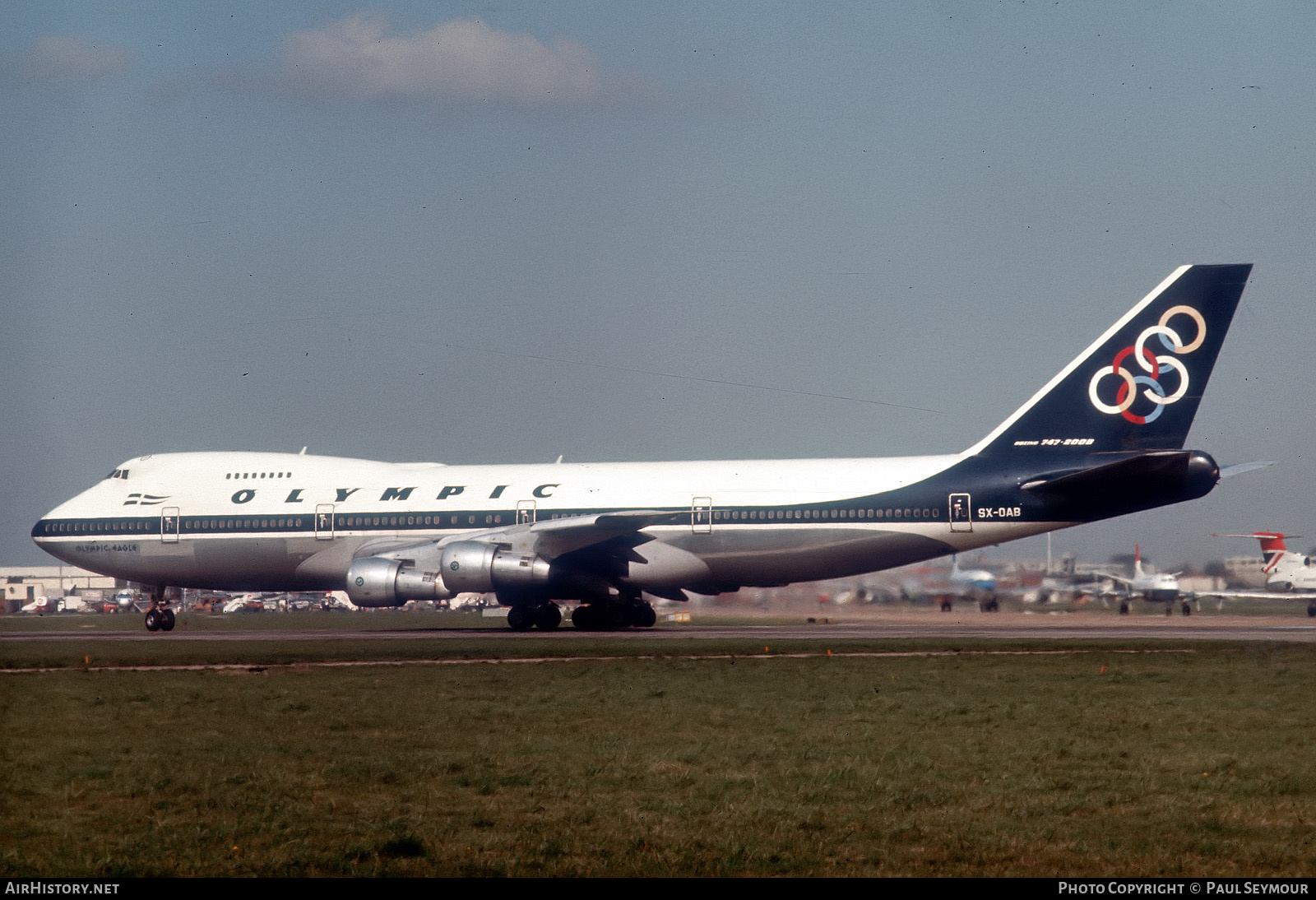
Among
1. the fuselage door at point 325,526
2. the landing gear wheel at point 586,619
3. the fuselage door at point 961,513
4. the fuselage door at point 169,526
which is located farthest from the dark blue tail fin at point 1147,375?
the fuselage door at point 169,526

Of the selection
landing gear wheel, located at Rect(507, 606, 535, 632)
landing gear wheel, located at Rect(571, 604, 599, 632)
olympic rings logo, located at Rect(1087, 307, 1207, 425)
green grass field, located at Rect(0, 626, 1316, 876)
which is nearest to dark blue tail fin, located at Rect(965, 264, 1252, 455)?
olympic rings logo, located at Rect(1087, 307, 1207, 425)

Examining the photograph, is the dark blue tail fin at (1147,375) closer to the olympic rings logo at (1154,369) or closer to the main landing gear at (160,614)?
the olympic rings logo at (1154,369)

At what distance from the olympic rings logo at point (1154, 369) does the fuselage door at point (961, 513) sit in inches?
156

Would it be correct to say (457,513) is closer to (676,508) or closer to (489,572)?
(489,572)

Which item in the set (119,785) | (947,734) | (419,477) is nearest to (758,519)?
(419,477)

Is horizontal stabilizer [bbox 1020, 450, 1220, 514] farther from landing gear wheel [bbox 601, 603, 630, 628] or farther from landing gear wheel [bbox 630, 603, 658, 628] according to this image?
landing gear wheel [bbox 601, 603, 630, 628]

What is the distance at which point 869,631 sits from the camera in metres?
33.0

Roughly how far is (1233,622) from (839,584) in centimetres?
1179

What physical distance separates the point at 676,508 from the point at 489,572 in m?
4.94

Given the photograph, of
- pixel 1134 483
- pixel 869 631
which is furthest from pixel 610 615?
pixel 1134 483

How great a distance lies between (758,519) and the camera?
3412cm

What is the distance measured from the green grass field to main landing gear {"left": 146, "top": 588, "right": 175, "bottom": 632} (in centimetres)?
1961

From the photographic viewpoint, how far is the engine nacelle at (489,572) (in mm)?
33750
